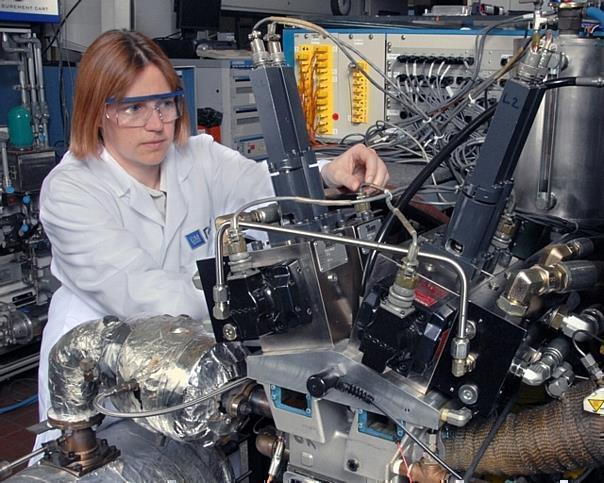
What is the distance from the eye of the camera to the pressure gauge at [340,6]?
15.9ft

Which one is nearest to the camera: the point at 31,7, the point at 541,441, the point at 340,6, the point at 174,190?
the point at 541,441

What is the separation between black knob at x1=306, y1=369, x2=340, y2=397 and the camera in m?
0.85

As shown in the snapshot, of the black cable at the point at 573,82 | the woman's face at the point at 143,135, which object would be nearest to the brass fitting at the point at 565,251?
the black cable at the point at 573,82

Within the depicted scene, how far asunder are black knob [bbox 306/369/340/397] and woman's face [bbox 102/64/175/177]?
31.0 inches

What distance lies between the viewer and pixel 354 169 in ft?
4.51

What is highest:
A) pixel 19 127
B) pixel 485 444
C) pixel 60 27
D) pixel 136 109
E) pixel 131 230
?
pixel 60 27

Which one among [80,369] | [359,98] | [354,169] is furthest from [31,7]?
[80,369]

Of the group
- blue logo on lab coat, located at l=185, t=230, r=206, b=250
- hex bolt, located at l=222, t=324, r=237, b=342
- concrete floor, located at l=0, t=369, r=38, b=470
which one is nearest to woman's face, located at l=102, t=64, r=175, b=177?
blue logo on lab coat, located at l=185, t=230, r=206, b=250

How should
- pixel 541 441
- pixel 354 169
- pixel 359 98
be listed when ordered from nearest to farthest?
pixel 541 441 < pixel 354 169 < pixel 359 98

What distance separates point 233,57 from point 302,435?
3201 millimetres

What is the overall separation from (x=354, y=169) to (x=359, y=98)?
0.84m

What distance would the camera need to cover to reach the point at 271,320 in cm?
88

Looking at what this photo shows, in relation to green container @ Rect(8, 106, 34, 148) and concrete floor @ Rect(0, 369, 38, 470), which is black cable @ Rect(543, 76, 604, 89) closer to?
concrete floor @ Rect(0, 369, 38, 470)

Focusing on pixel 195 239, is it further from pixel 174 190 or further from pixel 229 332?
pixel 229 332
